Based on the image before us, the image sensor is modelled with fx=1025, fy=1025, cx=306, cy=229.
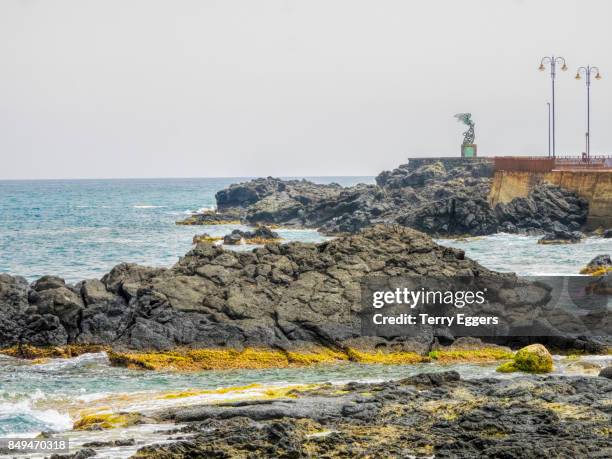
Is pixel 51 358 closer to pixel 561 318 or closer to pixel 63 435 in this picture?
pixel 63 435

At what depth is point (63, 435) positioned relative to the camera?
58.4 feet

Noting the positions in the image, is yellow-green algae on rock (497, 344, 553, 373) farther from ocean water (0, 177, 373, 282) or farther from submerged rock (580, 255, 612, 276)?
ocean water (0, 177, 373, 282)

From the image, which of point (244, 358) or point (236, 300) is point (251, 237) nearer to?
point (236, 300)

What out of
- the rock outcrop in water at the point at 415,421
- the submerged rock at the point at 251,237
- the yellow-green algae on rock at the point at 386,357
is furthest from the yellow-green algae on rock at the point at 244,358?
the submerged rock at the point at 251,237

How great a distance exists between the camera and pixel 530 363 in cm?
2375

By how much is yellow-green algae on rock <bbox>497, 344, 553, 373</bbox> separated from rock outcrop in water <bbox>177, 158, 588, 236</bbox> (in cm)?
4051

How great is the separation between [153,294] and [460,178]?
71.2 meters

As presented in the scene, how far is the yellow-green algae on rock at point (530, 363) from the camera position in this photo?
77.8ft

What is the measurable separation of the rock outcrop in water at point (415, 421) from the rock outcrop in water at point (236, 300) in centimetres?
613

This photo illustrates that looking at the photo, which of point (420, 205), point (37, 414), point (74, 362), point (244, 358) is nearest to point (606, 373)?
point (244, 358)

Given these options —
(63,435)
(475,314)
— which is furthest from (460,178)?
(63,435)

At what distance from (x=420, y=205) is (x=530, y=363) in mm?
60607

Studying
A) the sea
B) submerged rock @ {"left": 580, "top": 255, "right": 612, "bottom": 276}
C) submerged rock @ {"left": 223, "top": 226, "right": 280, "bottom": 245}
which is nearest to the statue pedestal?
submerged rock @ {"left": 223, "top": 226, "right": 280, "bottom": 245}

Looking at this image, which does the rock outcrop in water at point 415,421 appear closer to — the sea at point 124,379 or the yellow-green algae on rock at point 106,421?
the yellow-green algae on rock at point 106,421
